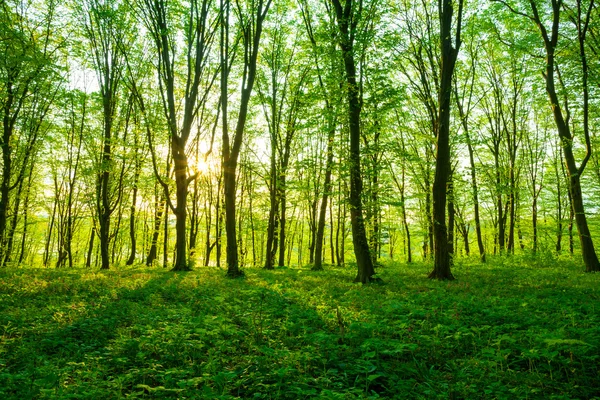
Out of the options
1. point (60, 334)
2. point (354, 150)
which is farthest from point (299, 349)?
point (354, 150)

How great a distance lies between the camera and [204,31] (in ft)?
53.6

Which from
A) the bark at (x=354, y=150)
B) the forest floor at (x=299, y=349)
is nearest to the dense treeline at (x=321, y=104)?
the bark at (x=354, y=150)

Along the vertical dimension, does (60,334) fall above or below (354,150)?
below

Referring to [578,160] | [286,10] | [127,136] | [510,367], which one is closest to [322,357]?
[510,367]

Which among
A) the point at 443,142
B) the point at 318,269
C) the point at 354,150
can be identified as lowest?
the point at 318,269

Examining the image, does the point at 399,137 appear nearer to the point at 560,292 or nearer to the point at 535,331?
the point at 560,292

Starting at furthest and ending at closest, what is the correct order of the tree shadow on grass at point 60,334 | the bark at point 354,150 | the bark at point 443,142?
the bark at point 443,142
the bark at point 354,150
the tree shadow on grass at point 60,334

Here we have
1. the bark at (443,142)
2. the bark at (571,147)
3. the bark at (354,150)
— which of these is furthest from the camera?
the bark at (571,147)

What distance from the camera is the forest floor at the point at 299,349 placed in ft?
11.8

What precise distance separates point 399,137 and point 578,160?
54.6 ft

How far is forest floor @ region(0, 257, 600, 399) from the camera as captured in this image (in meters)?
3.59

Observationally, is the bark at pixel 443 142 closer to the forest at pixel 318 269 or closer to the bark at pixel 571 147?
the forest at pixel 318 269

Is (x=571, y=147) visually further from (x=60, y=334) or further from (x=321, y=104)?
(x=60, y=334)

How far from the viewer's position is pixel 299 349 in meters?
4.80
